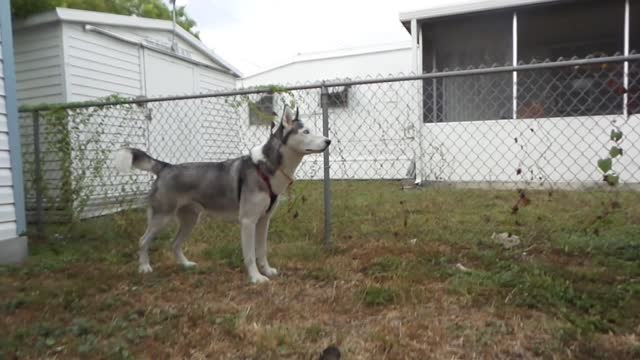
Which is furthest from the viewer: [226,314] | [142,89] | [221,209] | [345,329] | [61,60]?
[142,89]

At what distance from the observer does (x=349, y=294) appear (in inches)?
121

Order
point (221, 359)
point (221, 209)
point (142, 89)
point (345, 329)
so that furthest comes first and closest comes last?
point (142, 89), point (221, 209), point (345, 329), point (221, 359)

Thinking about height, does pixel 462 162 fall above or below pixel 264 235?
above

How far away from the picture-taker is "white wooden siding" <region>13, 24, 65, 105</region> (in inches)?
264

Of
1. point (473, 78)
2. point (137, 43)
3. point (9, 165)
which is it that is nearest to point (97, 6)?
point (137, 43)

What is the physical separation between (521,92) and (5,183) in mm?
7829

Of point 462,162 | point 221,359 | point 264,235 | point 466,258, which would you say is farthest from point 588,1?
point 221,359

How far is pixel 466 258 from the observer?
3.87m

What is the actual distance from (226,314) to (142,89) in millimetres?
6323

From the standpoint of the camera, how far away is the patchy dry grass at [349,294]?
233cm

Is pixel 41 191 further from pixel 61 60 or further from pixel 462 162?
pixel 462 162

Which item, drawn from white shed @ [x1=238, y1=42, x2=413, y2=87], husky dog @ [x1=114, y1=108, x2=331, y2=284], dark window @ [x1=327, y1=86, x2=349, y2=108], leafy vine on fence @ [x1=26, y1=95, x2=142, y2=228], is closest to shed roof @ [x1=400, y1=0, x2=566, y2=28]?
dark window @ [x1=327, y1=86, x2=349, y2=108]

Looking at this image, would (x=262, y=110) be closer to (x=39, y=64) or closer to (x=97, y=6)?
(x=39, y=64)

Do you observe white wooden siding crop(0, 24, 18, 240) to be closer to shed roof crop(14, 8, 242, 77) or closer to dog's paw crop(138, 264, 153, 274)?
dog's paw crop(138, 264, 153, 274)
